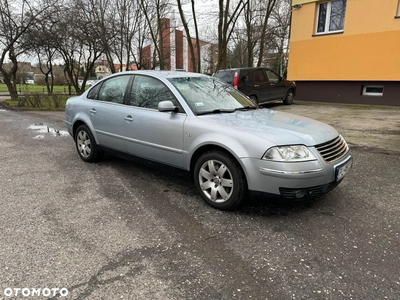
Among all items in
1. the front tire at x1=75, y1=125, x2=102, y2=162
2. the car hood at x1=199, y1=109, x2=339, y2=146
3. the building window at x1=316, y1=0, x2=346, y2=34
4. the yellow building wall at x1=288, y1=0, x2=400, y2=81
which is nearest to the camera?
the car hood at x1=199, y1=109, x2=339, y2=146

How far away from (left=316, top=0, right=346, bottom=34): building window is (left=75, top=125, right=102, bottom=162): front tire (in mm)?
12383

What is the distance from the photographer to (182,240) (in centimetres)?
277

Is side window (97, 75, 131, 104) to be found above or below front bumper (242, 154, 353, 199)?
above

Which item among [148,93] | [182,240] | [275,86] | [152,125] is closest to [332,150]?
[182,240]

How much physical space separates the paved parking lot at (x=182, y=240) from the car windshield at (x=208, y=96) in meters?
1.11

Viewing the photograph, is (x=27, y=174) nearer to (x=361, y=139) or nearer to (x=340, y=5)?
(x=361, y=139)

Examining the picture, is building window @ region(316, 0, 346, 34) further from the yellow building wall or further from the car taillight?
the car taillight

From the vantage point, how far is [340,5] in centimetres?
1314

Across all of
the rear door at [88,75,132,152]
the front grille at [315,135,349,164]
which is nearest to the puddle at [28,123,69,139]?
the rear door at [88,75,132,152]

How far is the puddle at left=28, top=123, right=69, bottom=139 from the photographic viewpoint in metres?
7.51

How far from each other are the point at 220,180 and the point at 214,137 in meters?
0.48

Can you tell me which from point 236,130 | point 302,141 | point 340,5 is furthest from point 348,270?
point 340,5

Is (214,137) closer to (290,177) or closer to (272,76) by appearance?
(290,177)

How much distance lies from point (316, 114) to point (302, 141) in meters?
8.20
